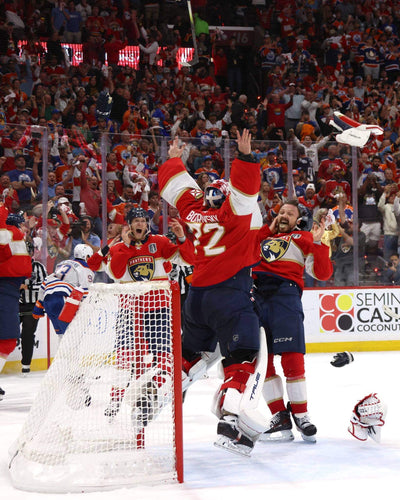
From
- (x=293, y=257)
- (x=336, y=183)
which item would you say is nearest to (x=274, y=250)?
(x=293, y=257)

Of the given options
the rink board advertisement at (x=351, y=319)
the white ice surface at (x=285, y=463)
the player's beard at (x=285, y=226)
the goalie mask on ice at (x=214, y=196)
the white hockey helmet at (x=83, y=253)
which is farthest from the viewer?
the rink board advertisement at (x=351, y=319)

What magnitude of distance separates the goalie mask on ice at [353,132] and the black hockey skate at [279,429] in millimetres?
2841

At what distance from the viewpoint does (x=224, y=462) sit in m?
3.92

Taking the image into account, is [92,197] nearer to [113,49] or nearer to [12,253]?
[12,253]

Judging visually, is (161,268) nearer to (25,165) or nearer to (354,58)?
(25,165)

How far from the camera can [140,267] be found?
504 cm

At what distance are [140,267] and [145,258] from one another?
7 centimetres

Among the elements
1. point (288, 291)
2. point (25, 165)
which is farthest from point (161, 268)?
point (25, 165)

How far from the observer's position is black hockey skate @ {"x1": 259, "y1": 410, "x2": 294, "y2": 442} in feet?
14.6

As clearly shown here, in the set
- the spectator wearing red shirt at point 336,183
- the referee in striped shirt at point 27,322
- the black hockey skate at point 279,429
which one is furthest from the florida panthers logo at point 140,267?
the spectator wearing red shirt at point 336,183

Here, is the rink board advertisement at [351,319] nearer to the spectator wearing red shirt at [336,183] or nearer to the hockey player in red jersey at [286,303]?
the spectator wearing red shirt at [336,183]

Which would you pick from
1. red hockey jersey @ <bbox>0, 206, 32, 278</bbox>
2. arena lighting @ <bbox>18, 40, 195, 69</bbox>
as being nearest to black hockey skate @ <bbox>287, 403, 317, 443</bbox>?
red hockey jersey @ <bbox>0, 206, 32, 278</bbox>

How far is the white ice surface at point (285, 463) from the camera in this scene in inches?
131

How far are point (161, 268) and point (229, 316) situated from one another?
1.39 meters
